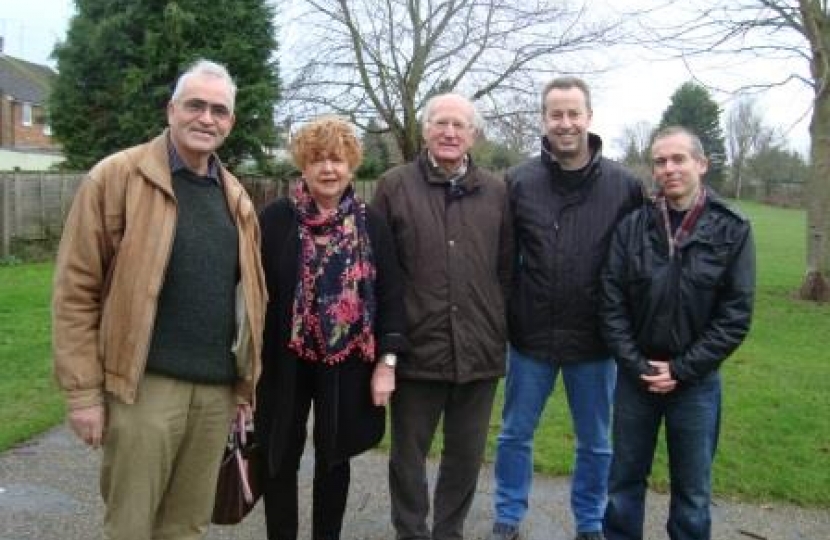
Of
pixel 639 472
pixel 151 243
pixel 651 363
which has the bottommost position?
pixel 639 472

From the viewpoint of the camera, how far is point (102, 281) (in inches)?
112

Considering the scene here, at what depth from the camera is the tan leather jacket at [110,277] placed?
278cm

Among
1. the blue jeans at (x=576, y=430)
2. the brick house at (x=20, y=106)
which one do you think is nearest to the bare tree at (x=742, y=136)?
the brick house at (x=20, y=106)

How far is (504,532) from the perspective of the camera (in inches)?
165

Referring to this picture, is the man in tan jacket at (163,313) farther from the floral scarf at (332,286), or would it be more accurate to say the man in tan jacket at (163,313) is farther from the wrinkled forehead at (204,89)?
the floral scarf at (332,286)

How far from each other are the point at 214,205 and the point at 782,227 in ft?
131

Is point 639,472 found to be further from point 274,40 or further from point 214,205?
point 274,40

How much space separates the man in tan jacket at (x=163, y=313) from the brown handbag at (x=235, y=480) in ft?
0.84

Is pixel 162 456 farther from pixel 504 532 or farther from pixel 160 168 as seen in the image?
pixel 504 532

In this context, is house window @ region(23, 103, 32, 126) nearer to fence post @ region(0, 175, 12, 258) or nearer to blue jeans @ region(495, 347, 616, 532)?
fence post @ region(0, 175, 12, 258)

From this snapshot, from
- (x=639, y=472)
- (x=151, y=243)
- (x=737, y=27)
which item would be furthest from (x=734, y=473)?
(x=737, y=27)

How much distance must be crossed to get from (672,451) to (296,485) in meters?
1.67

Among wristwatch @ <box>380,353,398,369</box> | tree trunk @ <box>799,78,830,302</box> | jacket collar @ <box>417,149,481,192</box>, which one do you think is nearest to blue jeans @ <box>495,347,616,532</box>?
wristwatch @ <box>380,353,398,369</box>

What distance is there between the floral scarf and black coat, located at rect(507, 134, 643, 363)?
0.85 metres
